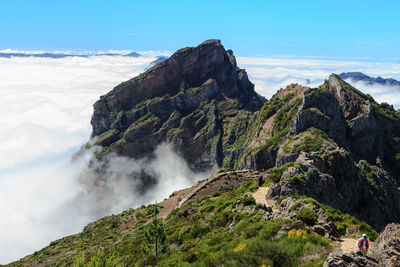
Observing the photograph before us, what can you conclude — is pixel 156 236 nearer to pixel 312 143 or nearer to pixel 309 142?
pixel 312 143

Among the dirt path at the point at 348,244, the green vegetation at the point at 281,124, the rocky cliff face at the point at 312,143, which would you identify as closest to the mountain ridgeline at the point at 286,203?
the rocky cliff face at the point at 312,143

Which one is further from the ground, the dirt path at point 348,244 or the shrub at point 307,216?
the shrub at point 307,216

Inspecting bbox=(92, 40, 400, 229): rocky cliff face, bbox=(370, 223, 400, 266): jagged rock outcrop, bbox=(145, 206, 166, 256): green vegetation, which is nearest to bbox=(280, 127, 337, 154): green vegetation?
bbox=(92, 40, 400, 229): rocky cliff face

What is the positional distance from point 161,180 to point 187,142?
92.7 feet

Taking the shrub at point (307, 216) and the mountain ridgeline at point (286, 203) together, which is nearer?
the mountain ridgeline at point (286, 203)

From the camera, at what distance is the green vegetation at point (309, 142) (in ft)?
255

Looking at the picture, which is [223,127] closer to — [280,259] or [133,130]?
[133,130]

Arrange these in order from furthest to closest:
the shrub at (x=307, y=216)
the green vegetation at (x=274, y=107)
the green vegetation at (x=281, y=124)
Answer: the green vegetation at (x=274, y=107)
the green vegetation at (x=281, y=124)
the shrub at (x=307, y=216)

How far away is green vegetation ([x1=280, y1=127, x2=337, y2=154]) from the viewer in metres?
77.6

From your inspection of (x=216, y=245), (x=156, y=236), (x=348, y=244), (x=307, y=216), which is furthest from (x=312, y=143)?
(x=348, y=244)

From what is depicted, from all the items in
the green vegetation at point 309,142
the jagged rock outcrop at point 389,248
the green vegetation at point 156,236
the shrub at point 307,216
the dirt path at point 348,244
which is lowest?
the green vegetation at point 156,236

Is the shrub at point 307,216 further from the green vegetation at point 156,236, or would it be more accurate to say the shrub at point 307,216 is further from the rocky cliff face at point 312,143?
the green vegetation at point 156,236

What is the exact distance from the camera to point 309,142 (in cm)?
8044

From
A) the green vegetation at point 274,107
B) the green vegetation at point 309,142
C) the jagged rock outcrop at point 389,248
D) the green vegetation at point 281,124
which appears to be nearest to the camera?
the jagged rock outcrop at point 389,248
